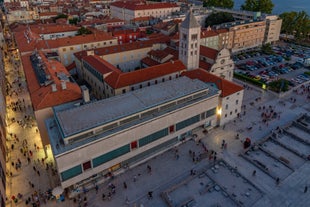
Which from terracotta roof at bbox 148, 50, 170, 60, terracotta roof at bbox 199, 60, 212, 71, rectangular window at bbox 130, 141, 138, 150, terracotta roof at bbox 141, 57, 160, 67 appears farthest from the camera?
terracotta roof at bbox 141, 57, 160, 67

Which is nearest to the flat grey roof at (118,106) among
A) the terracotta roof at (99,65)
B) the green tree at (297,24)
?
the terracotta roof at (99,65)

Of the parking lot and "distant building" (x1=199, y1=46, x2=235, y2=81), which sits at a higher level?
"distant building" (x1=199, y1=46, x2=235, y2=81)

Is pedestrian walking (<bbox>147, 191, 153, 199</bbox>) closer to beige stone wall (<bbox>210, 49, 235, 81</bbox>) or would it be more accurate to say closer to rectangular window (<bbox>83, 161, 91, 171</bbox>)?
rectangular window (<bbox>83, 161, 91, 171</bbox>)

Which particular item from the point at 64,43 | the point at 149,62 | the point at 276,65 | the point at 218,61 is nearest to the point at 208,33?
the point at 276,65

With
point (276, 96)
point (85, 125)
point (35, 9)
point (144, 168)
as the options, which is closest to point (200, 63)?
point (276, 96)

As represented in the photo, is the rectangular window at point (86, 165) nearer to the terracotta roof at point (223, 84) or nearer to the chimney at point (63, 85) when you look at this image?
the chimney at point (63, 85)

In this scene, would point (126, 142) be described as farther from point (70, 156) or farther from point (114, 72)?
point (114, 72)

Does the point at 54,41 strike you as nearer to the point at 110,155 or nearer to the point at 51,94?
the point at 51,94

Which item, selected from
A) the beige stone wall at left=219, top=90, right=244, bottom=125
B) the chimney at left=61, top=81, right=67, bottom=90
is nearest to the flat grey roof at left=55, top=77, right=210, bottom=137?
the beige stone wall at left=219, top=90, right=244, bottom=125

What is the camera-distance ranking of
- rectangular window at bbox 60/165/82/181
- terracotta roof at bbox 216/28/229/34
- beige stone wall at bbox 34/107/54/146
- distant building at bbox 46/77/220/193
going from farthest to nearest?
terracotta roof at bbox 216/28/229/34
beige stone wall at bbox 34/107/54/146
distant building at bbox 46/77/220/193
rectangular window at bbox 60/165/82/181
